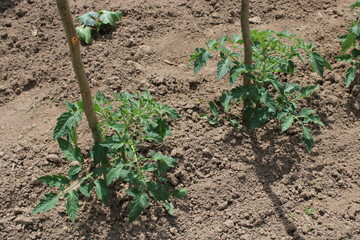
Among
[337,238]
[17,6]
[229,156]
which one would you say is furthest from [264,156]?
[17,6]

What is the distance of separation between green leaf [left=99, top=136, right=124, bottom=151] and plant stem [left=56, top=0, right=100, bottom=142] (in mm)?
148

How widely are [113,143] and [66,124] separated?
1.00ft

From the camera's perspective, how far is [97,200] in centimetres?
331

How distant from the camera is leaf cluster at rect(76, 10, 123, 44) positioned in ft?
13.8

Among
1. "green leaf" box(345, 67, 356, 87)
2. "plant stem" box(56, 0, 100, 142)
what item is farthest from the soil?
"plant stem" box(56, 0, 100, 142)

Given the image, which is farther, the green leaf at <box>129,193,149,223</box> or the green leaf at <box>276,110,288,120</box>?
the green leaf at <box>276,110,288,120</box>

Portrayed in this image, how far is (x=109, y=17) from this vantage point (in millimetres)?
4258

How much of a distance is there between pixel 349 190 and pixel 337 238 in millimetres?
415

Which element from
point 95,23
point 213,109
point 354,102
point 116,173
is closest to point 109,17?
point 95,23

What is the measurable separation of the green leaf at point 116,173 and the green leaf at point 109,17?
174 cm

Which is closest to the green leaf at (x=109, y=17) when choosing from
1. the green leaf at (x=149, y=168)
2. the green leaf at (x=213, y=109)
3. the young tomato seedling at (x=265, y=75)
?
the young tomato seedling at (x=265, y=75)

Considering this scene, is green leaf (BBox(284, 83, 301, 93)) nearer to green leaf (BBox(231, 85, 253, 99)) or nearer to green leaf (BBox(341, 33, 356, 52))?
green leaf (BBox(231, 85, 253, 99))

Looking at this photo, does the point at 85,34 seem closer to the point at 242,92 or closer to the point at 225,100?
the point at 225,100

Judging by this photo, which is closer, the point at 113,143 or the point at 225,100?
the point at 113,143
